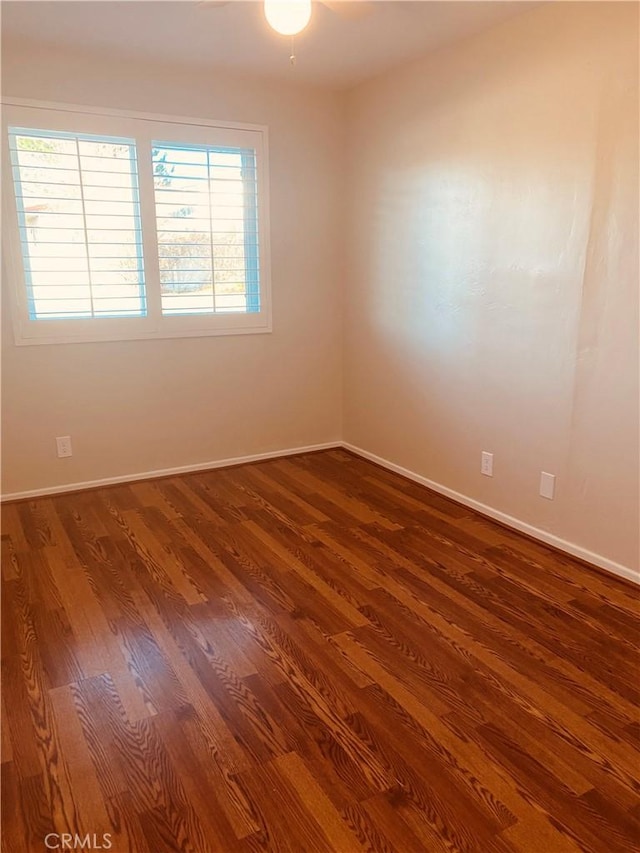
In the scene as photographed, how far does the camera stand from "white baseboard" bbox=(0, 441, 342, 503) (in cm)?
358

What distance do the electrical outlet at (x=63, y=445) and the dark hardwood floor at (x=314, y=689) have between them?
523 mm

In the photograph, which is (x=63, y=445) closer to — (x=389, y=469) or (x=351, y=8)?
(x=389, y=469)

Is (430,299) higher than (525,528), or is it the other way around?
(430,299)

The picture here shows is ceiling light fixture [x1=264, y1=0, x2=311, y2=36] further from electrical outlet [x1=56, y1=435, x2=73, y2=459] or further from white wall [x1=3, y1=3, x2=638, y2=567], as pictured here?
electrical outlet [x1=56, y1=435, x2=73, y2=459]

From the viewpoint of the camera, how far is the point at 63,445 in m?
3.61

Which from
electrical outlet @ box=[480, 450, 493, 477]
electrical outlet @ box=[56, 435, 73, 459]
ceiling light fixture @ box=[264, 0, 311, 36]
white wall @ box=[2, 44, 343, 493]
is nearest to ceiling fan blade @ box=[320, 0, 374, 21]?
ceiling light fixture @ box=[264, 0, 311, 36]

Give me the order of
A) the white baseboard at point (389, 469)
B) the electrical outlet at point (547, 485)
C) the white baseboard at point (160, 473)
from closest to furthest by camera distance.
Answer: the white baseboard at point (389, 469)
the electrical outlet at point (547, 485)
the white baseboard at point (160, 473)

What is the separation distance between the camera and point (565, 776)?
1.60m

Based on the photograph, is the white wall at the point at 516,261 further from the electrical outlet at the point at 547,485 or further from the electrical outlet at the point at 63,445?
the electrical outlet at the point at 63,445

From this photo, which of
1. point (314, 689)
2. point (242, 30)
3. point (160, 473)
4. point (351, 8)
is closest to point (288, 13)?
point (351, 8)

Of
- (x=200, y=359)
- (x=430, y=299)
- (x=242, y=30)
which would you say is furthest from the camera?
(x=200, y=359)
